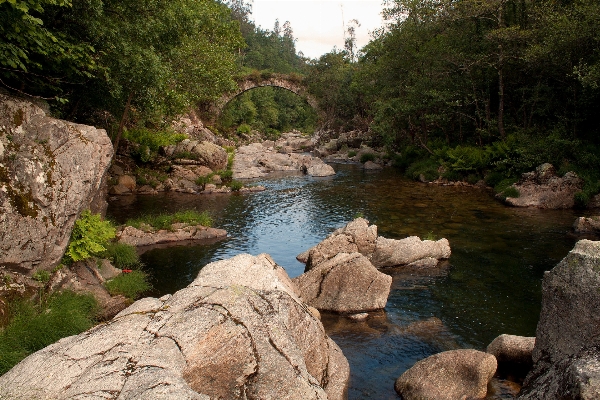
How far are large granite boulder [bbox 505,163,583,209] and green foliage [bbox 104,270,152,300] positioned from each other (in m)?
18.8

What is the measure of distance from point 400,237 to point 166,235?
29.8 ft

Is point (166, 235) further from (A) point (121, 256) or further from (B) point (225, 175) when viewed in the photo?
(B) point (225, 175)

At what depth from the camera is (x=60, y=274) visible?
1145 centimetres

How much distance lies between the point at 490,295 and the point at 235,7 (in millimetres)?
119260

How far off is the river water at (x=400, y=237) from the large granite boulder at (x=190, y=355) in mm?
2648

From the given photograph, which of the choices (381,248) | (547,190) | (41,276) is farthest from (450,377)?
(547,190)

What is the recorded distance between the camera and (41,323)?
368 inches

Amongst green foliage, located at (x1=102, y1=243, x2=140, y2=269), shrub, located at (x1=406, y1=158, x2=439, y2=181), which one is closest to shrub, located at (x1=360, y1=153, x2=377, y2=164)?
shrub, located at (x1=406, y1=158, x2=439, y2=181)

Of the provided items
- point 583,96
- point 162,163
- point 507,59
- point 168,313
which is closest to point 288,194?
point 162,163

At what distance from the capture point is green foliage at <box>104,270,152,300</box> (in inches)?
498

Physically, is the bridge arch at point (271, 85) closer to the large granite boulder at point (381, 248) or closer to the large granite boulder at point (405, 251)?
the large granite boulder at point (381, 248)

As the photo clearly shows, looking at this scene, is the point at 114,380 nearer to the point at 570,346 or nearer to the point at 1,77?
the point at 570,346

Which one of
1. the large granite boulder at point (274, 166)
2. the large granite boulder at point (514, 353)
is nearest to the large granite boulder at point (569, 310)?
the large granite boulder at point (514, 353)

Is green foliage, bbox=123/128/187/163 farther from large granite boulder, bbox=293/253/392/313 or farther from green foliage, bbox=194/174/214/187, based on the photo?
large granite boulder, bbox=293/253/392/313
